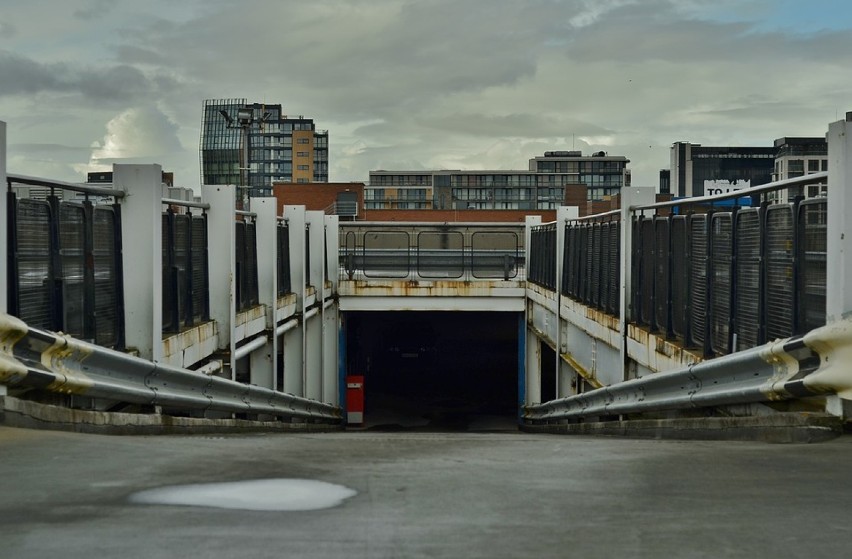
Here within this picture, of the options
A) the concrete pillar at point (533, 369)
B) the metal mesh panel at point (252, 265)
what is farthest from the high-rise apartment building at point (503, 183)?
the metal mesh panel at point (252, 265)

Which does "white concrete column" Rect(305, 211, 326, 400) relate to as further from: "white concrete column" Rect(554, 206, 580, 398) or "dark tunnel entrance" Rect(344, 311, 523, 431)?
"dark tunnel entrance" Rect(344, 311, 523, 431)

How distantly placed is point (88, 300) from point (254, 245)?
7099 mm

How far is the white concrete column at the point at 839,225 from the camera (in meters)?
6.06

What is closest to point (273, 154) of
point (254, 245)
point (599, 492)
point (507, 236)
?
point (507, 236)

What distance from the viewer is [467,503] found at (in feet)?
15.2

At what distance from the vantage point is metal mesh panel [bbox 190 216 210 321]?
11.7 meters

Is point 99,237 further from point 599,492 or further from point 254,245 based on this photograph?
point 254,245

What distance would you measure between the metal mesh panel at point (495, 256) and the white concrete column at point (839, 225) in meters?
20.2

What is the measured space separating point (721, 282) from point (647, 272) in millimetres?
2885

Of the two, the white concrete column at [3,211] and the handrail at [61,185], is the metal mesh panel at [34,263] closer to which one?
the handrail at [61,185]

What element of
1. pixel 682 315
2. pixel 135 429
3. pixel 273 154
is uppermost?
pixel 273 154

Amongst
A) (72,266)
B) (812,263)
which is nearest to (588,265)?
(812,263)

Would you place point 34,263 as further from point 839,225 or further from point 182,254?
point 839,225

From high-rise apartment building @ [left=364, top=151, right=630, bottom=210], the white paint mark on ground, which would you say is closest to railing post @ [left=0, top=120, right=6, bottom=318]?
the white paint mark on ground
